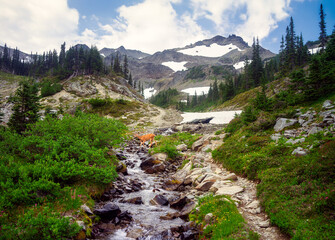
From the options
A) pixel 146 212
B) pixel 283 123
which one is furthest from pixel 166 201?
pixel 283 123

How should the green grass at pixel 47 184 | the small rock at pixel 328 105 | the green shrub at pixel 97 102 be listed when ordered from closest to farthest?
the green grass at pixel 47 184, the small rock at pixel 328 105, the green shrub at pixel 97 102

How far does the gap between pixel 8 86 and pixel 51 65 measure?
38791mm

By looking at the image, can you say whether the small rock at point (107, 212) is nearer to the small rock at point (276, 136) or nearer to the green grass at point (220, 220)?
the green grass at point (220, 220)

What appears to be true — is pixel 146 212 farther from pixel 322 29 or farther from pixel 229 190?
pixel 322 29

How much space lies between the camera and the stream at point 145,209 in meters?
7.69

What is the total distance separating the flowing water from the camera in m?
7.76

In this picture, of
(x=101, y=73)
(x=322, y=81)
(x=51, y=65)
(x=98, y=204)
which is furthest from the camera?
(x=51, y=65)

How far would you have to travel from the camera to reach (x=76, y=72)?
110 meters

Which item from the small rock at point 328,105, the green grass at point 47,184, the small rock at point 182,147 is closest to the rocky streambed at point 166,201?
the green grass at point 47,184

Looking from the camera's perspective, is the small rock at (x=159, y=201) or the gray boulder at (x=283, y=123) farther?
the gray boulder at (x=283, y=123)

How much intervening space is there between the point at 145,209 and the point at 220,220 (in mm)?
4692

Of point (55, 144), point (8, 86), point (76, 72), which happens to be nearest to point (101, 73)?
point (76, 72)

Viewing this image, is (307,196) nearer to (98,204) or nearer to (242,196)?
(242,196)

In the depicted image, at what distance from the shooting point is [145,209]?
10266 mm
